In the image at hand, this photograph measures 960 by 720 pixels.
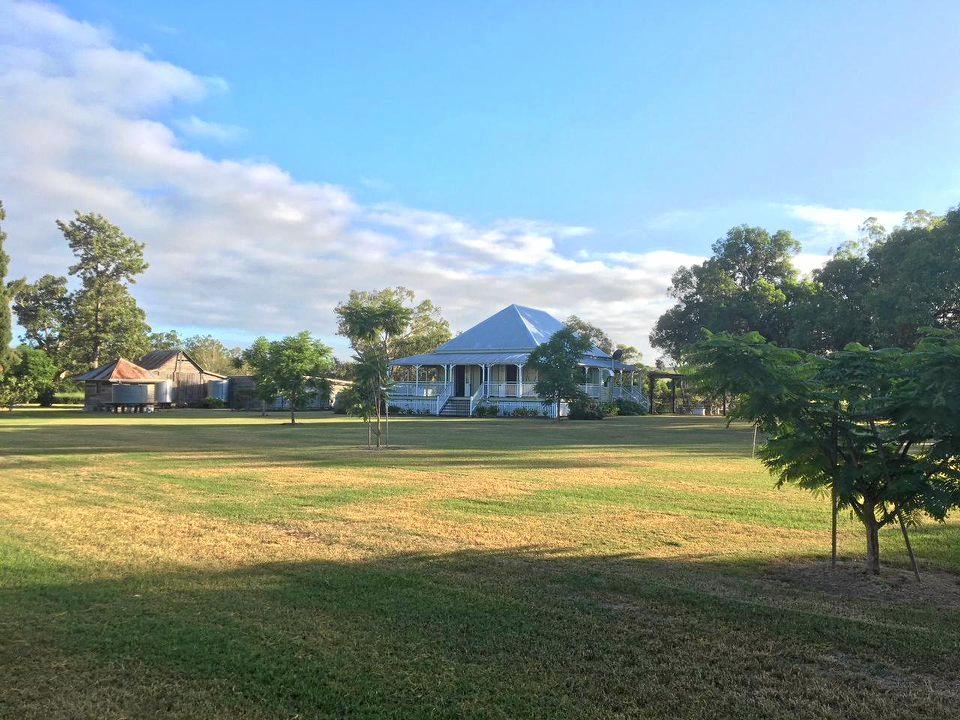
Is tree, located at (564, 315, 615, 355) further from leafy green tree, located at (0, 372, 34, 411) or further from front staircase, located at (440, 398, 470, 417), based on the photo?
leafy green tree, located at (0, 372, 34, 411)

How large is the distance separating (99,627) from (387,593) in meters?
1.89

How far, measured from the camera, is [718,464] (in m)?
14.3

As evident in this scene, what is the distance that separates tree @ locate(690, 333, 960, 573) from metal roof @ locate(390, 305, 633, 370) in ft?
107

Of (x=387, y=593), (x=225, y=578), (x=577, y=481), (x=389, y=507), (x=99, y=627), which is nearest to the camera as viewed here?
(x=99, y=627)

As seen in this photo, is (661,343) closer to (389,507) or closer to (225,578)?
(389,507)

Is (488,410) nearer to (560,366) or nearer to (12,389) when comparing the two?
(560,366)

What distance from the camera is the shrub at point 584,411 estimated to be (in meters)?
36.1

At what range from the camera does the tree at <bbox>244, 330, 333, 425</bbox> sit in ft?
97.6

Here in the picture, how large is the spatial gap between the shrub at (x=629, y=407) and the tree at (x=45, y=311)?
44263 millimetres

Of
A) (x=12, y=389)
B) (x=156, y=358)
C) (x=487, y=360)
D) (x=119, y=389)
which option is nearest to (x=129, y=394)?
(x=119, y=389)

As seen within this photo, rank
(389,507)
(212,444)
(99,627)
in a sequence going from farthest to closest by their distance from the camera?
(212,444)
(389,507)
(99,627)

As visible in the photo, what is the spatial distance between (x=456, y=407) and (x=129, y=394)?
23152 mm

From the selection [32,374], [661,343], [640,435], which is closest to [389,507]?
[640,435]

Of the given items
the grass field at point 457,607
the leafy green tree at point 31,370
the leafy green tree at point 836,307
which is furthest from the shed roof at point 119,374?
the leafy green tree at point 836,307
